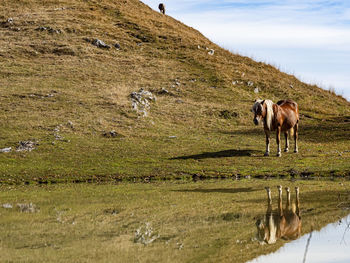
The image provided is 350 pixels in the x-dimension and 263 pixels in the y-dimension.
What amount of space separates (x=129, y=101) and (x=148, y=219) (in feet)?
97.7

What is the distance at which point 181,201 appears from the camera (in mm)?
21297

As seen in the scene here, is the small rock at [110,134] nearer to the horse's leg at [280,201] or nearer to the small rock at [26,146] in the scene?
the small rock at [26,146]

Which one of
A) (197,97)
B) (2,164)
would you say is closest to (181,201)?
(2,164)

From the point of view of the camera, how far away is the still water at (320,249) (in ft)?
39.4

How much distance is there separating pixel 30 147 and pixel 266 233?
22.9 meters

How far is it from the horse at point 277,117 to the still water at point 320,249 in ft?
59.6

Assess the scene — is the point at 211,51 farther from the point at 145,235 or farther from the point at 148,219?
the point at 145,235

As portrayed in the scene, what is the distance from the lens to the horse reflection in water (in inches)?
564

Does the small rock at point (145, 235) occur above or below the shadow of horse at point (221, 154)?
below

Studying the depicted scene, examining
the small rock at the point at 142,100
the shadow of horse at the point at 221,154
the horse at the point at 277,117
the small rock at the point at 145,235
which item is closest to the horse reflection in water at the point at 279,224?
the small rock at the point at 145,235

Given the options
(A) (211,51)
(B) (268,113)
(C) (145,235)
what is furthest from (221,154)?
(A) (211,51)

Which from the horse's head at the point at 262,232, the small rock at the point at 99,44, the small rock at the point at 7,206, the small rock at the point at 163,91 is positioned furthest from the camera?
the small rock at the point at 99,44

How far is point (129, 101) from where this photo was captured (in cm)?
4678

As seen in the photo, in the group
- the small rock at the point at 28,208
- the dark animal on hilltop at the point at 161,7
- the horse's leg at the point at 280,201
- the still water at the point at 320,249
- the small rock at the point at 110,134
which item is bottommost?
the small rock at the point at 28,208
